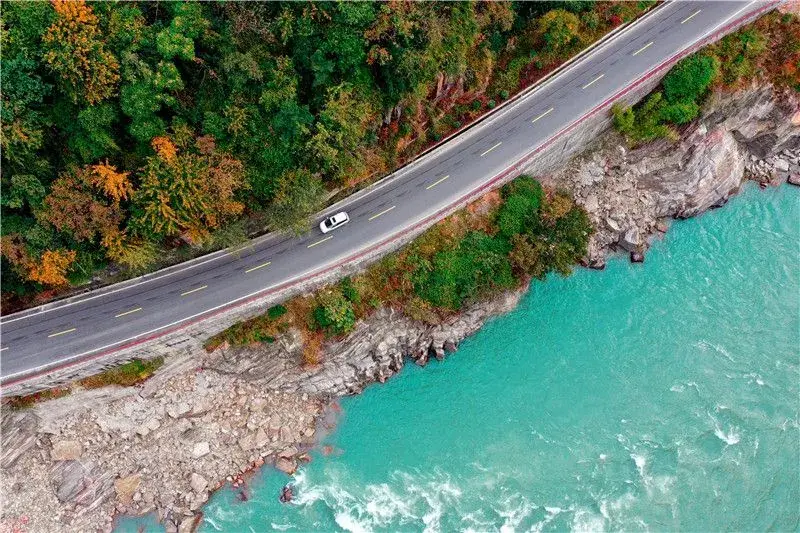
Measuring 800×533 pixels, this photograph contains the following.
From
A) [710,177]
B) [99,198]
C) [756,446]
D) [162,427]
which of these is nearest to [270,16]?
[99,198]

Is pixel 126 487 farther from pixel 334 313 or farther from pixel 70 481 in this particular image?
pixel 334 313

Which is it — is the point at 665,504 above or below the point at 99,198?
below

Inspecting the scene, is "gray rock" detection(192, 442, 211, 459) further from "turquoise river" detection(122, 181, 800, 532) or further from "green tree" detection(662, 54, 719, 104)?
"green tree" detection(662, 54, 719, 104)

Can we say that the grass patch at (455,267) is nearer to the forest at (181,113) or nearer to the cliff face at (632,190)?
the cliff face at (632,190)

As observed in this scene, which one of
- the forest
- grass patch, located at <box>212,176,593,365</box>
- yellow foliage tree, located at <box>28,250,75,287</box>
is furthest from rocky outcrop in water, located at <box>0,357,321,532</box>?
yellow foliage tree, located at <box>28,250,75,287</box>

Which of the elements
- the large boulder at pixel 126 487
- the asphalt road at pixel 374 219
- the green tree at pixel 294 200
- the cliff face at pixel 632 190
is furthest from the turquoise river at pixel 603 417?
the green tree at pixel 294 200

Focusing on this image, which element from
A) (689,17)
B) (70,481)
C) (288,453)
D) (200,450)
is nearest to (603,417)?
(288,453)

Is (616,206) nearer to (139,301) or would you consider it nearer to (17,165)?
(139,301)
